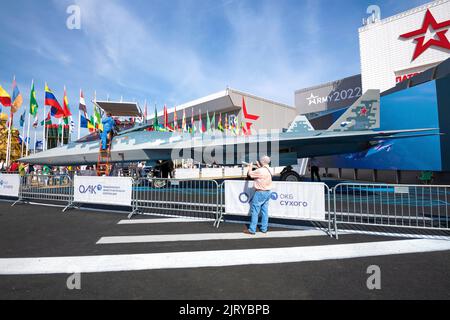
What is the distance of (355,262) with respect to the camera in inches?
134

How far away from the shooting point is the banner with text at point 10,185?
28.7 feet

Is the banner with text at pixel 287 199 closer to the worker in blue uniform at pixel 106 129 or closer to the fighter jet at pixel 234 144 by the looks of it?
the fighter jet at pixel 234 144

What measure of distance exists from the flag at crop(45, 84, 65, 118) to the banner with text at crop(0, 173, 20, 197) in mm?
9009

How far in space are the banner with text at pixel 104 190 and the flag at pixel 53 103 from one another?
12641 mm

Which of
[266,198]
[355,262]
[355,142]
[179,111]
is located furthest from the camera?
[179,111]

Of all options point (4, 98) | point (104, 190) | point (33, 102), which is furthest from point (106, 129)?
point (33, 102)

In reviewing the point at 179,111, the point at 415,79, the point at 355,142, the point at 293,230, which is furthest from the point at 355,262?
the point at 179,111

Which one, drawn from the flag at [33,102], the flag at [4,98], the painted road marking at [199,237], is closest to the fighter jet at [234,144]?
the painted road marking at [199,237]

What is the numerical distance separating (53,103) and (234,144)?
47.7 feet

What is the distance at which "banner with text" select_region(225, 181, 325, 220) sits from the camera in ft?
16.3

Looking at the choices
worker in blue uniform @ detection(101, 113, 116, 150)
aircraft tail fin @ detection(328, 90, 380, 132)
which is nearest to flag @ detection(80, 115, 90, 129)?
worker in blue uniform @ detection(101, 113, 116, 150)

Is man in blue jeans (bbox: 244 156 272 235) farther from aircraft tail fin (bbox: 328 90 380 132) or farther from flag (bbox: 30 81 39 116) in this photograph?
flag (bbox: 30 81 39 116)
